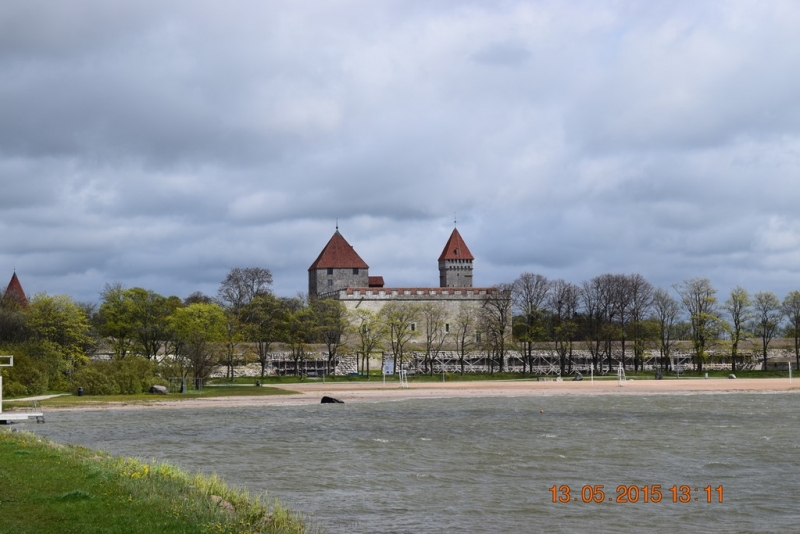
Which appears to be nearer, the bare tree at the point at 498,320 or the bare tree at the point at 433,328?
the bare tree at the point at 498,320

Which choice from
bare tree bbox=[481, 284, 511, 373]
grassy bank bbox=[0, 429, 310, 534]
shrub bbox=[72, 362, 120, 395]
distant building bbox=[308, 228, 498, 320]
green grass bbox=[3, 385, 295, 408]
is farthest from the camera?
distant building bbox=[308, 228, 498, 320]

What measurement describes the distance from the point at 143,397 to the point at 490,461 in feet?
105

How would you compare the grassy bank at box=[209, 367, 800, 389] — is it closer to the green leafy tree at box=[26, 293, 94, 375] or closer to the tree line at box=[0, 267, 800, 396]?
the tree line at box=[0, 267, 800, 396]

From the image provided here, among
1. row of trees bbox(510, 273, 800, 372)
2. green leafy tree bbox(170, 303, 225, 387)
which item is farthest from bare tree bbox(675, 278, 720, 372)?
green leafy tree bbox(170, 303, 225, 387)

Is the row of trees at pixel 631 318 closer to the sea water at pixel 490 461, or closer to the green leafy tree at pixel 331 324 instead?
the green leafy tree at pixel 331 324

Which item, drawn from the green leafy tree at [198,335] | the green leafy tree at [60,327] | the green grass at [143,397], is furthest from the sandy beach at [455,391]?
the green leafy tree at [60,327]

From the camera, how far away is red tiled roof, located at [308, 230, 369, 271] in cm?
13500

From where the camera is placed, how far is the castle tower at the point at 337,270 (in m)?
134

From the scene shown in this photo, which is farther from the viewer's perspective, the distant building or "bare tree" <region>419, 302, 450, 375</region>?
the distant building

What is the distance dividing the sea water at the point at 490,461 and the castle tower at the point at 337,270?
85618 millimetres

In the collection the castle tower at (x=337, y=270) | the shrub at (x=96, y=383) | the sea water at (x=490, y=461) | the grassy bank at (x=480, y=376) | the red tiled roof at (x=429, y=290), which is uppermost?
the castle tower at (x=337, y=270)

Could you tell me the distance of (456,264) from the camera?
139 metres

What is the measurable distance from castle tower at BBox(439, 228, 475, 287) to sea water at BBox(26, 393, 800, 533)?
89.6 meters

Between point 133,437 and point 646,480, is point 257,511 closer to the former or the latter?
point 646,480
